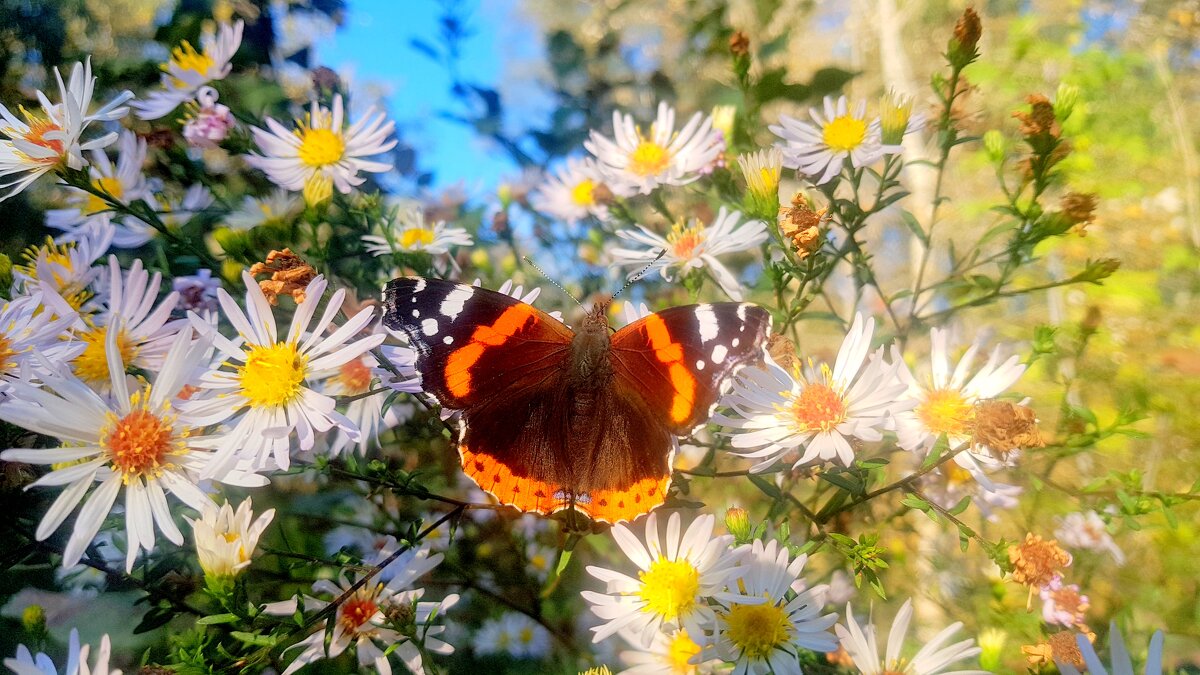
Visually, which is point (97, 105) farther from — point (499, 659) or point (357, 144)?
point (499, 659)

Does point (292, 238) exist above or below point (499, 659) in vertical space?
above

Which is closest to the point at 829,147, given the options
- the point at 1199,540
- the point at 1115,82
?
the point at 1199,540

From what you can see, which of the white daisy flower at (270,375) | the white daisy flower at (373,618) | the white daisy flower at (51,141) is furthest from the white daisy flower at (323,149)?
the white daisy flower at (373,618)

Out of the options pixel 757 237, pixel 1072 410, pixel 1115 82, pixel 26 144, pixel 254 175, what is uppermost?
pixel 1115 82

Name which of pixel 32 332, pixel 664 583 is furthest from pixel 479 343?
pixel 32 332

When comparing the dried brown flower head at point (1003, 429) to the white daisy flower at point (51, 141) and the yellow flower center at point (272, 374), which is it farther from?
the white daisy flower at point (51, 141)

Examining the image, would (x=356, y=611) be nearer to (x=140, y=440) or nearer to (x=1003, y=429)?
(x=140, y=440)

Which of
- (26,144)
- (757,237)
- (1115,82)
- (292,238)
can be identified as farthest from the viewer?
(1115,82)
